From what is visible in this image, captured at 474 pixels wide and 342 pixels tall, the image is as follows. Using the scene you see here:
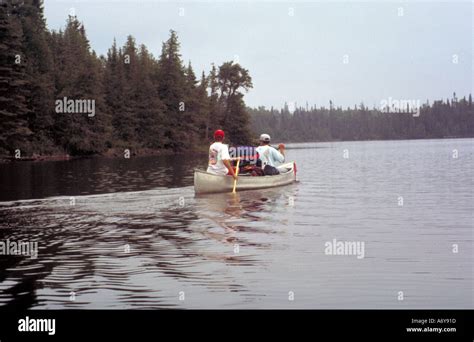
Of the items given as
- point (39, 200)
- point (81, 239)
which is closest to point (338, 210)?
point (81, 239)

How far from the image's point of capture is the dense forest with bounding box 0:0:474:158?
64.1 m

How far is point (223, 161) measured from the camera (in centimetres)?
2377

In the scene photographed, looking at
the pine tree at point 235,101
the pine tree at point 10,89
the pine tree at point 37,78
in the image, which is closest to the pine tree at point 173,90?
the pine tree at point 235,101

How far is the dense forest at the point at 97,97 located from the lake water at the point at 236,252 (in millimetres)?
44637

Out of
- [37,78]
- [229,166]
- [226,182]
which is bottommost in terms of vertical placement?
[226,182]

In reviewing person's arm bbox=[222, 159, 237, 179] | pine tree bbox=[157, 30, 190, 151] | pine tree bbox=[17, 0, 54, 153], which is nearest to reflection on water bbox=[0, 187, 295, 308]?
person's arm bbox=[222, 159, 237, 179]

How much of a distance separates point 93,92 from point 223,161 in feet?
187

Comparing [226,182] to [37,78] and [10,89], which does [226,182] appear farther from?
[37,78]

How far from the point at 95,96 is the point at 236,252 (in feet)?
226

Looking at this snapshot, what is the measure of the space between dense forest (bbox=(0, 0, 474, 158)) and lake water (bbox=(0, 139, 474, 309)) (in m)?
44.6

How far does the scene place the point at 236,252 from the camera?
12.3m

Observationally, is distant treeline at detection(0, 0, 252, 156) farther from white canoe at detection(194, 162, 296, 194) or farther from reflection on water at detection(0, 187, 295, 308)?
reflection on water at detection(0, 187, 295, 308)

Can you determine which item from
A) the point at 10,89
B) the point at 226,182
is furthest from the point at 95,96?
the point at 226,182
